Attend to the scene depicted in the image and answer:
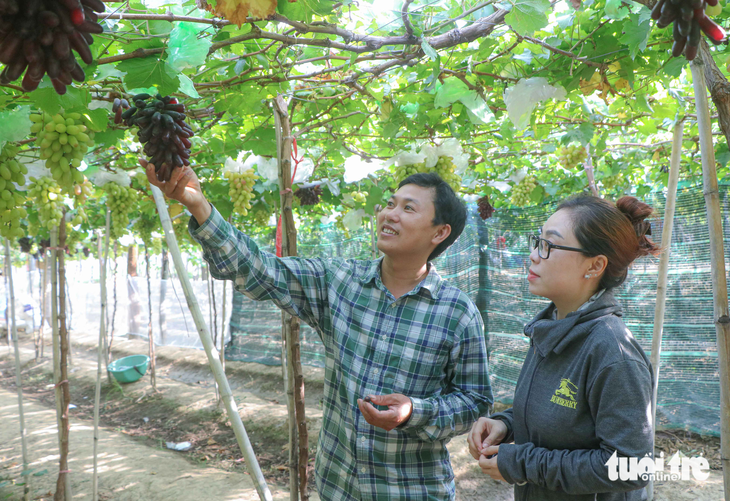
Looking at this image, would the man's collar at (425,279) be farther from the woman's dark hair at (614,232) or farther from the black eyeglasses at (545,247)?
the woman's dark hair at (614,232)

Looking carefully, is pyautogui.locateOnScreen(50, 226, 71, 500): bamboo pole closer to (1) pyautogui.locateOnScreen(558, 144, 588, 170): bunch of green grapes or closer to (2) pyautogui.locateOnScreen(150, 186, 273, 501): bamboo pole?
(2) pyautogui.locateOnScreen(150, 186, 273, 501): bamboo pole

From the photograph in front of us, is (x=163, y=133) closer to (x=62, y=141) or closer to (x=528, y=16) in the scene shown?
(x=62, y=141)

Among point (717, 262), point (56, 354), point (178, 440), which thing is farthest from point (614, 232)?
point (178, 440)

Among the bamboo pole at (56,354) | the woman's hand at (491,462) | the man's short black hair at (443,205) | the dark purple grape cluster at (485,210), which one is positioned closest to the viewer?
the woman's hand at (491,462)

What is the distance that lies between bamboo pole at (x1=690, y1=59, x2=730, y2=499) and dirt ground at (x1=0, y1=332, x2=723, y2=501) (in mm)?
2641

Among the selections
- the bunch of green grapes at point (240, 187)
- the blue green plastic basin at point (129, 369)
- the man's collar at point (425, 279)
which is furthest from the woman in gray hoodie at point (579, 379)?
the blue green plastic basin at point (129, 369)

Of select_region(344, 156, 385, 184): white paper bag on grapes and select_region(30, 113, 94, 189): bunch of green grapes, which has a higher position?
select_region(344, 156, 385, 184): white paper bag on grapes

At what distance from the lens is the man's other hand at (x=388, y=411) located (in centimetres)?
131

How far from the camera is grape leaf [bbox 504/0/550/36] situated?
1495 mm

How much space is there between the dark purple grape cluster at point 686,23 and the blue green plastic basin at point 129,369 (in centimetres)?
807

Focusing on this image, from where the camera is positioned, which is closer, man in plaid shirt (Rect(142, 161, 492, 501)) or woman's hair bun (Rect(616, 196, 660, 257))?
woman's hair bun (Rect(616, 196, 660, 257))

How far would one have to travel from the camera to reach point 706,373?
12.4 ft

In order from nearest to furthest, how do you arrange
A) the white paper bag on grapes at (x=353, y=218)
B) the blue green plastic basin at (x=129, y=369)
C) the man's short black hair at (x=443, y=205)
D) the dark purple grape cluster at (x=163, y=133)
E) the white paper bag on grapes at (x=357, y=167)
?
the dark purple grape cluster at (x=163, y=133) → the man's short black hair at (x=443, y=205) → the white paper bag on grapes at (x=357, y=167) → the white paper bag on grapes at (x=353, y=218) → the blue green plastic basin at (x=129, y=369)

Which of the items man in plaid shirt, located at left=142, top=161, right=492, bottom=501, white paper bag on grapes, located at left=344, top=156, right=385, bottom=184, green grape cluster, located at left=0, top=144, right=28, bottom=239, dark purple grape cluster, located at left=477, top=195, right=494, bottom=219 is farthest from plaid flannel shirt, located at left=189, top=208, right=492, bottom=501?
dark purple grape cluster, located at left=477, top=195, right=494, bottom=219
